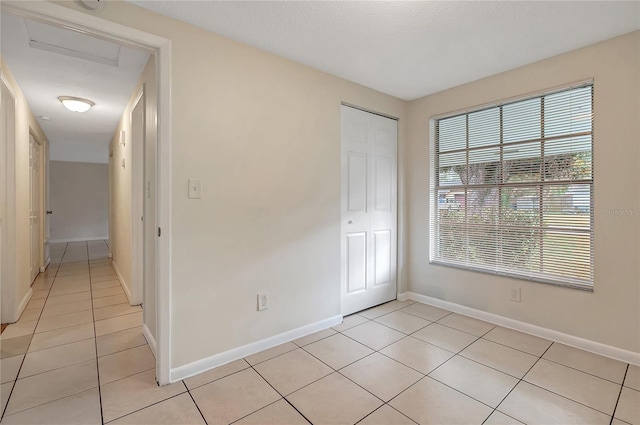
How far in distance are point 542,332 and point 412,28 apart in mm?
2672

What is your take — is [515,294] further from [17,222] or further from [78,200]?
[78,200]

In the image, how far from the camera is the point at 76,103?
3.47 m

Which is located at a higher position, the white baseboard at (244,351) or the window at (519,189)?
the window at (519,189)

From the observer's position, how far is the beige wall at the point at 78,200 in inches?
319

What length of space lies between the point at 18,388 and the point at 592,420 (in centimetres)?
330

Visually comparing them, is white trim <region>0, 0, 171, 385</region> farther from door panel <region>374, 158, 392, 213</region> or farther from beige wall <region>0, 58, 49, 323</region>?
door panel <region>374, 158, 392, 213</region>

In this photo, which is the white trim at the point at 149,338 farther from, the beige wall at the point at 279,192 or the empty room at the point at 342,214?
the beige wall at the point at 279,192

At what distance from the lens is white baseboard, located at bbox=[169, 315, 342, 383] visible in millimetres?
2000

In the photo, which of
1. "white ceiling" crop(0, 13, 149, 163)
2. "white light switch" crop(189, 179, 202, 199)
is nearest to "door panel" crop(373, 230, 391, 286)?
→ "white light switch" crop(189, 179, 202, 199)

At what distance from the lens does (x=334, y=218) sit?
9.41 feet

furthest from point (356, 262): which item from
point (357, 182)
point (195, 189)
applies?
point (195, 189)

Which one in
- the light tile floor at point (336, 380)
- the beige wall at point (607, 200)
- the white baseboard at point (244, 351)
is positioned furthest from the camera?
the beige wall at point (607, 200)

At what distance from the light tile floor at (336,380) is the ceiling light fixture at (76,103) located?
2353 millimetres

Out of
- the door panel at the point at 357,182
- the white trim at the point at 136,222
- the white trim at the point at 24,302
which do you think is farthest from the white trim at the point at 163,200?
the white trim at the point at 24,302
